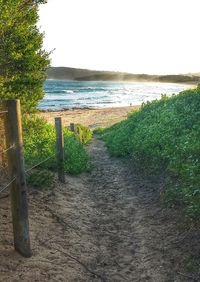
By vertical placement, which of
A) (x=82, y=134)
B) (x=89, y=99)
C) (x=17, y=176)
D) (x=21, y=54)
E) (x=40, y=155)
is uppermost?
(x=21, y=54)

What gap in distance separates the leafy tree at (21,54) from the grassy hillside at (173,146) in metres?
4.54

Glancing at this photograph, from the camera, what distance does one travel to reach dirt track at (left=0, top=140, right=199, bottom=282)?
6.84 meters

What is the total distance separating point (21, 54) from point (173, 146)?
564 centimetres

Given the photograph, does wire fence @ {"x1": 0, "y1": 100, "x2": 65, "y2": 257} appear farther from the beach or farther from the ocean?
the ocean

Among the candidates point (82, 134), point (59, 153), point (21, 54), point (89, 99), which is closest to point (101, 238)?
point (59, 153)

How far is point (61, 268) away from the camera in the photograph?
6.91m

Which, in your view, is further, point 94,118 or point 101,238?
point 94,118

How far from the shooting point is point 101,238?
8.71 metres

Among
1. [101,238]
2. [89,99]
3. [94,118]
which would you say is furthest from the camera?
[89,99]

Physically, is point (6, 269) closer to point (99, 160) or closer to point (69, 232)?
point (69, 232)

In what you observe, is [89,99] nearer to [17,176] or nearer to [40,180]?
[40,180]

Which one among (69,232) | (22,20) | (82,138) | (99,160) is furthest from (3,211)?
(82,138)

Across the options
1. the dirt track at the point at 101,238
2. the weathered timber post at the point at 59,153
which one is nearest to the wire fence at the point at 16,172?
the dirt track at the point at 101,238

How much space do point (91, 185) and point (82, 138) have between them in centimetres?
1131
